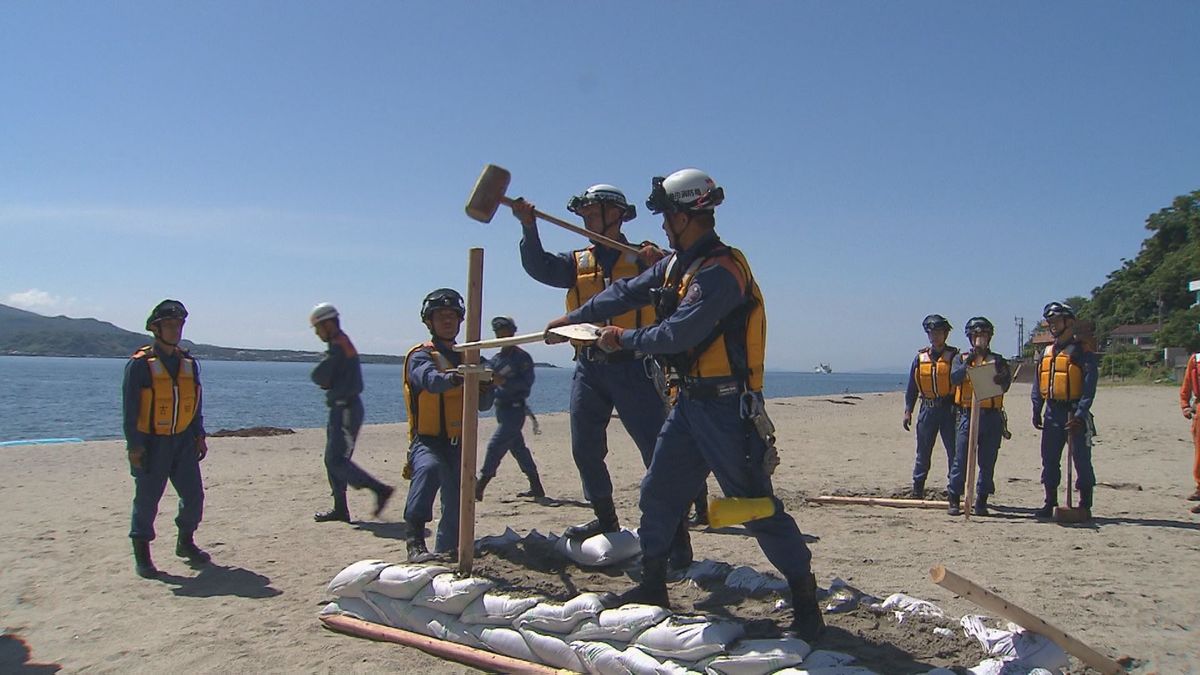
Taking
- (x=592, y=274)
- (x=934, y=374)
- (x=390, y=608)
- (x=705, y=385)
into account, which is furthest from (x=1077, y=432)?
(x=390, y=608)

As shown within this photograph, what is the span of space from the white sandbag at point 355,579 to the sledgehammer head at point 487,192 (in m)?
2.28

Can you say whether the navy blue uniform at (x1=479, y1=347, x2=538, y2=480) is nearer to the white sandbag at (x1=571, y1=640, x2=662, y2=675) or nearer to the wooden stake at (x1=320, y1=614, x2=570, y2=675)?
the wooden stake at (x1=320, y1=614, x2=570, y2=675)

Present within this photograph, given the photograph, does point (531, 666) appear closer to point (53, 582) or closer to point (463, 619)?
point (463, 619)

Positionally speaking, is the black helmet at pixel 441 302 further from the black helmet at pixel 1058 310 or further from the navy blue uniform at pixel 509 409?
the black helmet at pixel 1058 310

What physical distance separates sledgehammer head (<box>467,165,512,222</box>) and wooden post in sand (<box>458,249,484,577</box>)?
251 mm

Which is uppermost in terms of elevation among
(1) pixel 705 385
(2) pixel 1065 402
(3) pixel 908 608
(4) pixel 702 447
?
(1) pixel 705 385

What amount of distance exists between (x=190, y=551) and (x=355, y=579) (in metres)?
2.36

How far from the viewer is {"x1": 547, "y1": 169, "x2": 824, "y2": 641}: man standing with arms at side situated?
4.16 metres

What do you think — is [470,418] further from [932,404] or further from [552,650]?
[932,404]

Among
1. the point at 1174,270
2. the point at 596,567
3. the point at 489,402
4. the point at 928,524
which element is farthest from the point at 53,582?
the point at 1174,270

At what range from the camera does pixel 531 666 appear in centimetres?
431

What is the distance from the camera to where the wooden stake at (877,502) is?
9.33m

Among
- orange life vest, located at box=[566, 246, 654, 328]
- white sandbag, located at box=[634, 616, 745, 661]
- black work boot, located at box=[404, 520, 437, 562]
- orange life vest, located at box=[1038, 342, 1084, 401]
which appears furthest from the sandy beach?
orange life vest, located at box=[566, 246, 654, 328]

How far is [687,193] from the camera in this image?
445 cm
